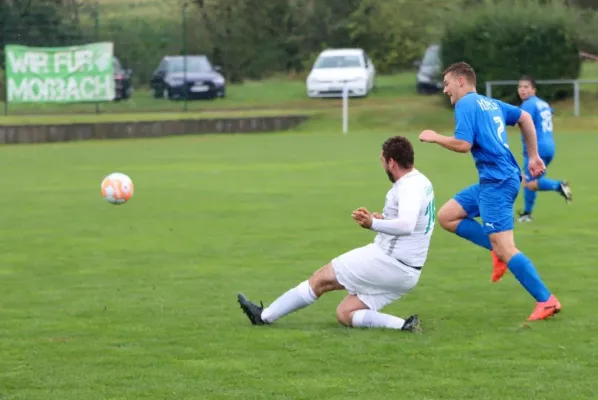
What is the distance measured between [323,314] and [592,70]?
38.0m

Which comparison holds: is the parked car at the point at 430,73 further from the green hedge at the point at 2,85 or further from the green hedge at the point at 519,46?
the green hedge at the point at 2,85

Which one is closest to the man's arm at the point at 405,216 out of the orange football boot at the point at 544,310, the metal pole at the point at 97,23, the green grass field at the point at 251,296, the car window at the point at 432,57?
the green grass field at the point at 251,296

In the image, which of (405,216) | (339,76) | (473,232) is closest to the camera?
(405,216)

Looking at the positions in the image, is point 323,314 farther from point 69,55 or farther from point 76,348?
point 69,55

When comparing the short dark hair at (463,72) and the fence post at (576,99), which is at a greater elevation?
the short dark hair at (463,72)

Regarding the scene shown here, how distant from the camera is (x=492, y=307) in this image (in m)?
9.38

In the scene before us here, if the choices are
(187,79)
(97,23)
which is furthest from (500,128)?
(187,79)

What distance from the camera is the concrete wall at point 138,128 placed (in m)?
31.7

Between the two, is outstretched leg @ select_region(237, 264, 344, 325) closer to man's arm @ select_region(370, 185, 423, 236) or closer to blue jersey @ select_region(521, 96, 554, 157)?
man's arm @ select_region(370, 185, 423, 236)

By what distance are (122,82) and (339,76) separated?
6912mm

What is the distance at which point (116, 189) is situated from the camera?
15.6 meters

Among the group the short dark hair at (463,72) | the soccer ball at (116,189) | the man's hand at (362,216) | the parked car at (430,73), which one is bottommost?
the parked car at (430,73)

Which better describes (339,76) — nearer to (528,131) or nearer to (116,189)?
(116,189)

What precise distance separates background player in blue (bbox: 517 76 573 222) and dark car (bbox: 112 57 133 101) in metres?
22.0
